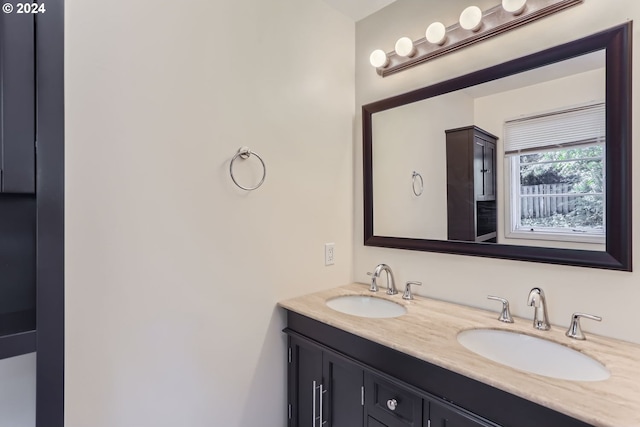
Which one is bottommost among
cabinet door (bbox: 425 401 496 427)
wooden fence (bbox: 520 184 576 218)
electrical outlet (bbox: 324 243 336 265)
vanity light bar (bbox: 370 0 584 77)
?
cabinet door (bbox: 425 401 496 427)

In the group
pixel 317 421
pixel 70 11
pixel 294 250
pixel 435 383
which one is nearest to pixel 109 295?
pixel 294 250

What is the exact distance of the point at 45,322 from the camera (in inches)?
30.5

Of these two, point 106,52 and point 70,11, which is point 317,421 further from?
point 70,11

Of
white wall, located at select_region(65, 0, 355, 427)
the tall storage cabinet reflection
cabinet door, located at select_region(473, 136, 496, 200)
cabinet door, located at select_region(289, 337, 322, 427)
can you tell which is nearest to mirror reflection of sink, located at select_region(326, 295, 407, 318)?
white wall, located at select_region(65, 0, 355, 427)

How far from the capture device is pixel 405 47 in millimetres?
1651

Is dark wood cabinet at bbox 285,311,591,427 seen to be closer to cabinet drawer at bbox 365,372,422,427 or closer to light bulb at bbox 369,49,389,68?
cabinet drawer at bbox 365,372,422,427

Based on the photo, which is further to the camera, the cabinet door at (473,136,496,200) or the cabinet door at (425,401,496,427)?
the cabinet door at (473,136,496,200)

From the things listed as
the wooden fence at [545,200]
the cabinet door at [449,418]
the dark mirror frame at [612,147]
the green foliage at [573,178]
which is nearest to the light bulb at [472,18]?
the dark mirror frame at [612,147]

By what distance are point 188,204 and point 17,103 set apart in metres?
0.60

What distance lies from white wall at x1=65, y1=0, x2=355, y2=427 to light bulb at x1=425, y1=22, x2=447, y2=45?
55 cm

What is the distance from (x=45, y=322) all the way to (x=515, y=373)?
1.24 m

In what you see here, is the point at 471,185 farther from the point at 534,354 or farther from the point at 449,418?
the point at 449,418

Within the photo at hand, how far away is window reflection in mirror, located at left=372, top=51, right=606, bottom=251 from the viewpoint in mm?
1176

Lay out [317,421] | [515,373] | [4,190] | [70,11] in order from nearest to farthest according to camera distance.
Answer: [4,190] → [515,373] → [70,11] → [317,421]
